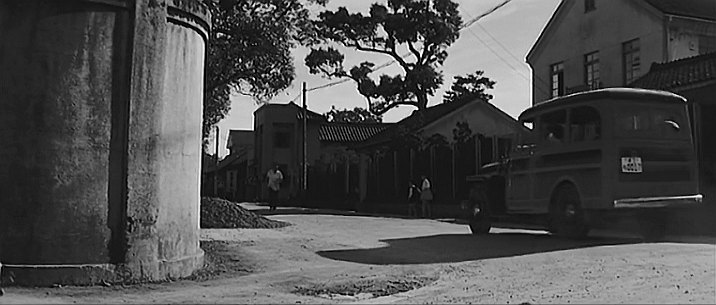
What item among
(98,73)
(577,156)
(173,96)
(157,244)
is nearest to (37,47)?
(98,73)

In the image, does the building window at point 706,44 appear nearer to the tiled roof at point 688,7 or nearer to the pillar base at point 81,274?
the tiled roof at point 688,7

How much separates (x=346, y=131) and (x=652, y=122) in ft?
148

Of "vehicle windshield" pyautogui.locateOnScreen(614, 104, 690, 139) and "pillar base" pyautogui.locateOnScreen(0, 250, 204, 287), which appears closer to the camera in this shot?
"pillar base" pyautogui.locateOnScreen(0, 250, 204, 287)

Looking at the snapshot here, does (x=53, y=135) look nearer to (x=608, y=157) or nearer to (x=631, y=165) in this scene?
(x=608, y=157)

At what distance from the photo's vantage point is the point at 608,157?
13.0 m

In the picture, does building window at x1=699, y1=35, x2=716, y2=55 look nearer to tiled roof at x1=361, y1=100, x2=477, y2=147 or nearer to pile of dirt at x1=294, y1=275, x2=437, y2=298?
tiled roof at x1=361, y1=100, x2=477, y2=147

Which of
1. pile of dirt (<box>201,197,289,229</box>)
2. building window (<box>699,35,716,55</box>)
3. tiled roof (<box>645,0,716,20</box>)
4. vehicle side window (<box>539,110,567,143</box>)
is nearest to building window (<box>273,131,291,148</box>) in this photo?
tiled roof (<box>645,0,716,20</box>)

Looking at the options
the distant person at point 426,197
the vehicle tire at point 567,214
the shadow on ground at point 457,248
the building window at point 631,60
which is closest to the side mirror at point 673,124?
the vehicle tire at point 567,214

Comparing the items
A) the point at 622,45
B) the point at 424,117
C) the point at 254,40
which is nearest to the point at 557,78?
the point at 622,45

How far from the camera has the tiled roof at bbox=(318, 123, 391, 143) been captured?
56.9 metres

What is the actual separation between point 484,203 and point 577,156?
337cm

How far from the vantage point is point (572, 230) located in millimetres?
14102

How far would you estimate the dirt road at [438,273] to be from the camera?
8930mm

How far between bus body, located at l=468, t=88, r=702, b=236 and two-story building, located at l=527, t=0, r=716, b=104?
49.0ft
